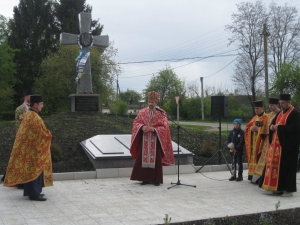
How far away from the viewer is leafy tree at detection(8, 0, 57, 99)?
4253 cm

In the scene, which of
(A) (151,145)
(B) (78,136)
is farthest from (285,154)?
(B) (78,136)

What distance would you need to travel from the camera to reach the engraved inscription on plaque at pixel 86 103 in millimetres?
17125

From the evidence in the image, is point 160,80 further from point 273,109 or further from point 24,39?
point 273,109

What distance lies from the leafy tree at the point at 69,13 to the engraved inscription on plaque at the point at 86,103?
999 inches

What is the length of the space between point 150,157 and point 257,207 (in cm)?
281

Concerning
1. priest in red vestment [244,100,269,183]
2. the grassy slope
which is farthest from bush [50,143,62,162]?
priest in red vestment [244,100,269,183]

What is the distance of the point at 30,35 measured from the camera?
42.9 meters

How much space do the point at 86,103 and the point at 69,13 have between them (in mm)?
27127

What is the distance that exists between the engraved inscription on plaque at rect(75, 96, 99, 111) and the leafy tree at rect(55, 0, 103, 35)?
999 inches

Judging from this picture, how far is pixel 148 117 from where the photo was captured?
29.7ft

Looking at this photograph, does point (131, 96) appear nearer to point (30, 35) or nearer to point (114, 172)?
point (30, 35)

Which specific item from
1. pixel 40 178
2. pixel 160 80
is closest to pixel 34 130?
pixel 40 178

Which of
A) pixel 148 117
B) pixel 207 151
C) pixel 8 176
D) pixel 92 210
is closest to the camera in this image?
pixel 92 210

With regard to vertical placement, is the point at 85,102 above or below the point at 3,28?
below
